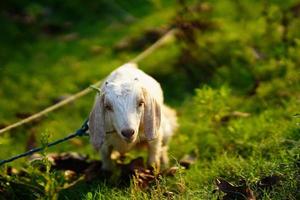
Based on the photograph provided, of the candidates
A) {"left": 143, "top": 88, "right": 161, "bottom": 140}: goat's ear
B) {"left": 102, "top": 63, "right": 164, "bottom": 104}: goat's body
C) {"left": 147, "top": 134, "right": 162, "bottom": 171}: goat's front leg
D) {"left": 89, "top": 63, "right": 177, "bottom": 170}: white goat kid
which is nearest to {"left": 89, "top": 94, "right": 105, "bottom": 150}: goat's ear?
{"left": 89, "top": 63, "right": 177, "bottom": 170}: white goat kid

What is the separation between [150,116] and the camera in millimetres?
4336

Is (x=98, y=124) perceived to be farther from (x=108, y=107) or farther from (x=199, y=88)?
(x=199, y=88)

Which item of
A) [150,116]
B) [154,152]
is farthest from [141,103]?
[154,152]

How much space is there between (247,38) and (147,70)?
1258 mm

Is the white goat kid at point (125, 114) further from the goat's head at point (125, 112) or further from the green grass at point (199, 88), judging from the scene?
the green grass at point (199, 88)

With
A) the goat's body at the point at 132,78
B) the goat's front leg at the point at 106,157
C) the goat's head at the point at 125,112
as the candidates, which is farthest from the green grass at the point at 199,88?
the goat's body at the point at 132,78

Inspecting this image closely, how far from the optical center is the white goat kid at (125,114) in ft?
13.5

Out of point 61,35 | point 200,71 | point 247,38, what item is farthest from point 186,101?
point 61,35

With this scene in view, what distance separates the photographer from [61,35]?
28.5 feet

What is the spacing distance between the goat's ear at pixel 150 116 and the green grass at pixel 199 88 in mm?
240

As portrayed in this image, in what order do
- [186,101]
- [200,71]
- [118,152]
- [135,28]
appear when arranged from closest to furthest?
[118,152], [186,101], [200,71], [135,28]

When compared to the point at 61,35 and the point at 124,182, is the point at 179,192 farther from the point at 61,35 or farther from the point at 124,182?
the point at 61,35

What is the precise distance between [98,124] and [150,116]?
1.27ft

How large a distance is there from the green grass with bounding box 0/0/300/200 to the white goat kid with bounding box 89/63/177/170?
0.29m
